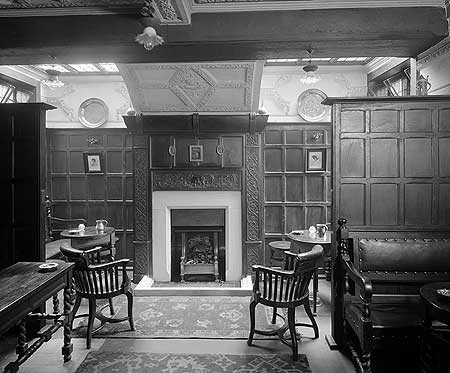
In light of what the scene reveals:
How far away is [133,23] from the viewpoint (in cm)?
317

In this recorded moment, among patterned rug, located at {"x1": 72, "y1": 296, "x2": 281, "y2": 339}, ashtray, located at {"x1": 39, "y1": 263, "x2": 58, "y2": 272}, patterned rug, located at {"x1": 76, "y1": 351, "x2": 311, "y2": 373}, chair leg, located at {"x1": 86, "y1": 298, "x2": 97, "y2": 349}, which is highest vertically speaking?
ashtray, located at {"x1": 39, "y1": 263, "x2": 58, "y2": 272}

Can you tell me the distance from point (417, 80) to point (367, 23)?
55.5 inches

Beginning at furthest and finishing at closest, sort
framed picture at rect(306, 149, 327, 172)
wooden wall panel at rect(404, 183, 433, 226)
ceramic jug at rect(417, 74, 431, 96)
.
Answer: framed picture at rect(306, 149, 327, 172) < ceramic jug at rect(417, 74, 431, 96) < wooden wall panel at rect(404, 183, 433, 226)

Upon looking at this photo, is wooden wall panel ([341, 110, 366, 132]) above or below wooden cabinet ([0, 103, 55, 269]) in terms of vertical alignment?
above

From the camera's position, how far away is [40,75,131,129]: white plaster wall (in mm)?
6777

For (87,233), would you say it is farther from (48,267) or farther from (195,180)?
(48,267)

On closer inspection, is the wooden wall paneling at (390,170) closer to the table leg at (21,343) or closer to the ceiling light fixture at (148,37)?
the ceiling light fixture at (148,37)

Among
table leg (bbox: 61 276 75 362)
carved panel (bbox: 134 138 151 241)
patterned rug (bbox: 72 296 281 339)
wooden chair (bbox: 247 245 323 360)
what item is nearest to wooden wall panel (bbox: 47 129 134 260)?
carved panel (bbox: 134 138 151 241)

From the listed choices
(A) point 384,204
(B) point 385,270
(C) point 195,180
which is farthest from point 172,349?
(C) point 195,180

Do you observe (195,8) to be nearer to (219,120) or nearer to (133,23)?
(133,23)

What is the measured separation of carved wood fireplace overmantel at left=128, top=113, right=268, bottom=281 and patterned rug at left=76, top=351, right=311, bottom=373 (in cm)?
243

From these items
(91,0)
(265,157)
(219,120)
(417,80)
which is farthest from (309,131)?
(91,0)

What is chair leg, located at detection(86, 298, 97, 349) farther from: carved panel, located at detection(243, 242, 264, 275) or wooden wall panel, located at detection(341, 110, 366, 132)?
wooden wall panel, located at detection(341, 110, 366, 132)

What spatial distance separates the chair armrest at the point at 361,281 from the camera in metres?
2.93
